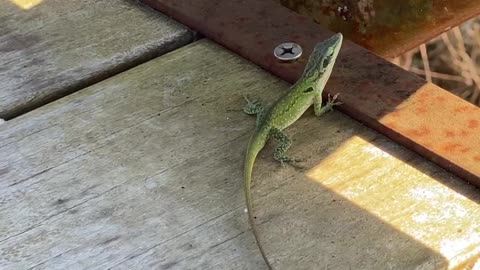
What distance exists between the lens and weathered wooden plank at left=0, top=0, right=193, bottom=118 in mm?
2799

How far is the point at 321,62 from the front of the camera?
2.68 m

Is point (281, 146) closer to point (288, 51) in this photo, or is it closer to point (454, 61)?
point (288, 51)

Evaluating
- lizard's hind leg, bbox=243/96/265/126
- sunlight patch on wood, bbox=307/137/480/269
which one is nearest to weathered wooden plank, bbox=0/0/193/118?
lizard's hind leg, bbox=243/96/265/126

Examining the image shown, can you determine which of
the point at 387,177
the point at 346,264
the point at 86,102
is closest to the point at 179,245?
the point at 346,264

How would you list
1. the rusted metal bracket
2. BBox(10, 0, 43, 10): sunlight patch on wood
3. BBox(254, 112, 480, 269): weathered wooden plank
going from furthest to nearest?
1. BBox(10, 0, 43, 10): sunlight patch on wood
2. the rusted metal bracket
3. BBox(254, 112, 480, 269): weathered wooden plank

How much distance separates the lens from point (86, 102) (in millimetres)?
2695

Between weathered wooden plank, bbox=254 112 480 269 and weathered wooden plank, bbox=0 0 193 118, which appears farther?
weathered wooden plank, bbox=0 0 193 118

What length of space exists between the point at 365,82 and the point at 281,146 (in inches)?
15.9

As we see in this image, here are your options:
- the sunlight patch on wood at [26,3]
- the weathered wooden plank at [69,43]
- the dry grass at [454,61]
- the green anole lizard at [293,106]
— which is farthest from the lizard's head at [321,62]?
the dry grass at [454,61]

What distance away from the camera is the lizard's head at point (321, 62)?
2682mm

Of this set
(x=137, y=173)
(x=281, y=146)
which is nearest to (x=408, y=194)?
(x=281, y=146)

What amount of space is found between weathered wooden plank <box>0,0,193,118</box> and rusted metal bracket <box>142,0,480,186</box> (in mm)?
116

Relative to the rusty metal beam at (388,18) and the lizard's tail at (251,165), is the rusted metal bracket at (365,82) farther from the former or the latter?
the rusty metal beam at (388,18)

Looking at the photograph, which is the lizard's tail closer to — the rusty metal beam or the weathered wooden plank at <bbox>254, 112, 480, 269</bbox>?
the weathered wooden plank at <bbox>254, 112, 480, 269</bbox>
